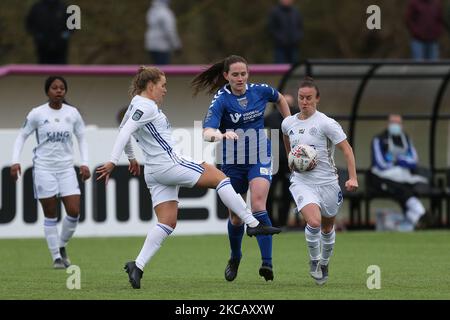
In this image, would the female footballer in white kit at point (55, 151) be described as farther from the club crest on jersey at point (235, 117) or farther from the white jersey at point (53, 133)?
the club crest on jersey at point (235, 117)

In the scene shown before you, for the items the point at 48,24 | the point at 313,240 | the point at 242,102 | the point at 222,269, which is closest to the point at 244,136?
the point at 242,102

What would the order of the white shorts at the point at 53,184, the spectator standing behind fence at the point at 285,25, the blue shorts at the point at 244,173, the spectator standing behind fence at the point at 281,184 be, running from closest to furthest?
the blue shorts at the point at 244,173 → the white shorts at the point at 53,184 → the spectator standing behind fence at the point at 281,184 → the spectator standing behind fence at the point at 285,25

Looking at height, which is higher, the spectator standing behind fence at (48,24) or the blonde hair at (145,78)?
the spectator standing behind fence at (48,24)

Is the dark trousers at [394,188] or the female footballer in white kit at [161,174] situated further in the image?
the dark trousers at [394,188]

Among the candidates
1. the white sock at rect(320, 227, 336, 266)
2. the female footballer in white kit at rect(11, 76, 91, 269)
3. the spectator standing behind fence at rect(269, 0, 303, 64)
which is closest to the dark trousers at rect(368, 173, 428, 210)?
the spectator standing behind fence at rect(269, 0, 303, 64)

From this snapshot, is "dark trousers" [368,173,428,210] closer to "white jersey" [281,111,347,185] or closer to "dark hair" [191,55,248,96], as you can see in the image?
"dark hair" [191,55,248,96]

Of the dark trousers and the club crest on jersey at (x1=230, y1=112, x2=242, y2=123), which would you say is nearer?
the club crest on jersey at (x1=230, y1=112, x2=242, y2=123)

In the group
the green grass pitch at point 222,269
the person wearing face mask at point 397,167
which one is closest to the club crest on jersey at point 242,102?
the green grass pitch at point 222,269

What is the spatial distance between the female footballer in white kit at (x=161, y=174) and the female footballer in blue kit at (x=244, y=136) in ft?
A: 1.85

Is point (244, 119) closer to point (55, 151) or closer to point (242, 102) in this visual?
point (242, 102)

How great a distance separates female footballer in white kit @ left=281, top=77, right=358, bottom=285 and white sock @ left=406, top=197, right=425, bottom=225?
956 cm

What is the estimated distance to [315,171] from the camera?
12727mm

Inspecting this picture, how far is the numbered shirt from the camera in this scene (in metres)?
12.2

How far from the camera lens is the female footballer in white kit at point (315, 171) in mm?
12641
